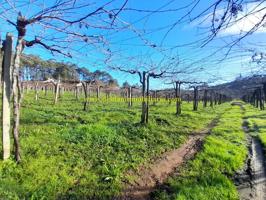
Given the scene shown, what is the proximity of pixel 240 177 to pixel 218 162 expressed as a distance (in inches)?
38.3

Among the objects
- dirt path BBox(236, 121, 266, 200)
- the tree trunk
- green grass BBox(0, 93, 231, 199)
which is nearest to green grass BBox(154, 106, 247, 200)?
green grass BBox(0, 93, 231, 199)

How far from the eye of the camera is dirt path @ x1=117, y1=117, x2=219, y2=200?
6890 millimetres

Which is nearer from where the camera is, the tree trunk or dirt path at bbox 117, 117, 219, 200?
the tree trunk

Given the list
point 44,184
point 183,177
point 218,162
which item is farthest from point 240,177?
point 44,184

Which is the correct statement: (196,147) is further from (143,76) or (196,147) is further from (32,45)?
(32,45)

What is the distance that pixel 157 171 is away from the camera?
833 centimetres

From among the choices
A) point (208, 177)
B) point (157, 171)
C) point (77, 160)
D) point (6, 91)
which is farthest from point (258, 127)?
point (6, 91)

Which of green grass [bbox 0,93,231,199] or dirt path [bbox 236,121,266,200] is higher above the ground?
green grass [bbox 0,93,231,199]

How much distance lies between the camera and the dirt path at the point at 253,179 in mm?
7180

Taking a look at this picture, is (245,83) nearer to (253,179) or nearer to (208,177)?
(253,179)

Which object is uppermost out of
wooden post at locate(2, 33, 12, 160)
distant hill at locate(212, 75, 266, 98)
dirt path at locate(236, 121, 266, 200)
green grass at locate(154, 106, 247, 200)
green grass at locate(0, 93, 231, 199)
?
distant hill at locate(212, 75, 266, 98)

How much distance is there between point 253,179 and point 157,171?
2.55m

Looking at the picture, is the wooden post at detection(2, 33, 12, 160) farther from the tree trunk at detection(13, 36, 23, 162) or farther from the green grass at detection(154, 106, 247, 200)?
the green grass at detection(154, 106, 247, 200)

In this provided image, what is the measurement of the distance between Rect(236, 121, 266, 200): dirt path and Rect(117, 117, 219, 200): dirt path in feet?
5.69
